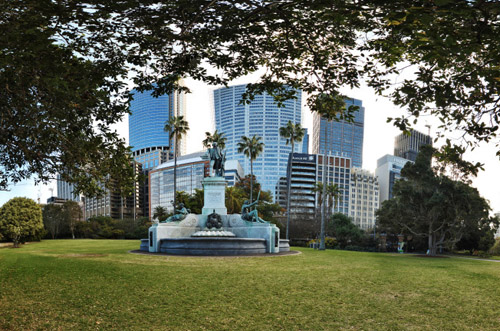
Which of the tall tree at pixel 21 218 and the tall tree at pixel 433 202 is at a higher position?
the tall tree at pixel 433 202

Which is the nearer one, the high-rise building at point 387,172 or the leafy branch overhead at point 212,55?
the leafy branch overhead at point 212,55

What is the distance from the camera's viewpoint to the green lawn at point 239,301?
6.97 meters

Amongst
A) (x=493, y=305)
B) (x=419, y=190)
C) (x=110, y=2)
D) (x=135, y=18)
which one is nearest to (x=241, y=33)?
(x=135, y=18)

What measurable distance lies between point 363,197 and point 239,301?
167 metres

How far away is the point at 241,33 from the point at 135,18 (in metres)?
1.86

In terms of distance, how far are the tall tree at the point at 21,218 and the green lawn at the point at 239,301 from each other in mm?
37584

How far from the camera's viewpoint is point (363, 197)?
168 m

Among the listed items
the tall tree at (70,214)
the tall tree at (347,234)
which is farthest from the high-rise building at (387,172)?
the tall tree at (70,214)

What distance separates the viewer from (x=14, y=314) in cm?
739

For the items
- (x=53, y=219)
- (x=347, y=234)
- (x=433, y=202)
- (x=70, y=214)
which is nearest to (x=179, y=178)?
(x=70, y=214)

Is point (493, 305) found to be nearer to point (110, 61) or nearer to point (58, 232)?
point (110, 61)

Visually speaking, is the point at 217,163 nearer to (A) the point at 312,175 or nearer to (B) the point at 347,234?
(B) the point at 347,234

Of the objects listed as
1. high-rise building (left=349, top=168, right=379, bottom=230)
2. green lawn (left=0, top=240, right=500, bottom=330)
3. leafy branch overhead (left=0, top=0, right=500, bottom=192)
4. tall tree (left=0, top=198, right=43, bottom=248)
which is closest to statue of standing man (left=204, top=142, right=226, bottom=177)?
green lawn (left=0, top=240, right=500, bottom=330)

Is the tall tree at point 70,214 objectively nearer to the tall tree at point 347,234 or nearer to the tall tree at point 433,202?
the tall tree at point 347,234
